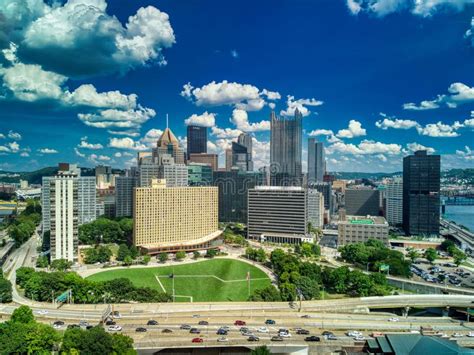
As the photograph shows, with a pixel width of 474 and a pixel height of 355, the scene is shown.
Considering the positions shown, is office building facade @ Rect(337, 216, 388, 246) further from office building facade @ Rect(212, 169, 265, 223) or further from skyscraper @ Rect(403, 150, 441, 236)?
office building facade @ Rect(212, 169, 265, 223)

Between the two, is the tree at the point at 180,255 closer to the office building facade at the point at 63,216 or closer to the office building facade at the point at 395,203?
the office building facade at the point at 63,216

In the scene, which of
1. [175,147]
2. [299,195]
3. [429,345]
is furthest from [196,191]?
[175,147]

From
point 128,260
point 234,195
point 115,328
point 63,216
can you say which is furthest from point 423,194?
point 115,328

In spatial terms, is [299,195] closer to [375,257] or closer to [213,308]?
[375,257]

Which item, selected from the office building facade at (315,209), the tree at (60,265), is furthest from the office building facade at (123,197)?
the office building facade at (315,209)

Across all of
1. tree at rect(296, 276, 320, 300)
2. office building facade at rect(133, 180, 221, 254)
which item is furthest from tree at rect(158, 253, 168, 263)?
tree at rect(296, 276, 320, 300)
